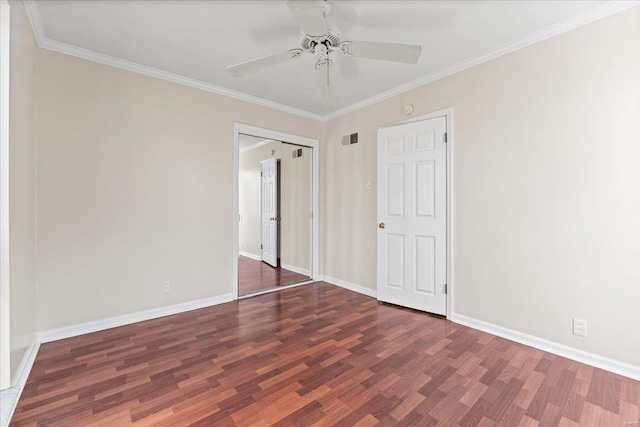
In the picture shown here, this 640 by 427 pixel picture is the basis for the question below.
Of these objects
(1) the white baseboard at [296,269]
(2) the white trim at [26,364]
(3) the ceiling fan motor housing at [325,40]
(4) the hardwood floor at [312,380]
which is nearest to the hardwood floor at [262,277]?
(1) the white baseboard at [296,269]

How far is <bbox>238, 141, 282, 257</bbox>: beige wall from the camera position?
531cm

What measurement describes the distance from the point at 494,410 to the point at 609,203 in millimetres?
1693

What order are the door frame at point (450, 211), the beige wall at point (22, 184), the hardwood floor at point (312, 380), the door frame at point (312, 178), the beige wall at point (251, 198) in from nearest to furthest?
the hardwood floor at point (312, 380) → the beige wall at point (22, 184) → the door frame at point (450, 211) → the door frame at point (312, 178) → the beige wall at point (251, 198)

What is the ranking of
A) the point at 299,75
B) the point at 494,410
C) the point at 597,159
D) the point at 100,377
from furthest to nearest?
1. the point at 299,75
2. the point at 597,159
3. the point at 100,377
4. the point at 494,410

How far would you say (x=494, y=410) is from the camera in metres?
1.64

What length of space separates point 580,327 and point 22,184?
166 inches

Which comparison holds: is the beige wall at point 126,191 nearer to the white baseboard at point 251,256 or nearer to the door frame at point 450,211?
the white baseboard at point 251,256

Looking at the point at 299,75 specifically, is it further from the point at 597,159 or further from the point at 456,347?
the point at 456,347

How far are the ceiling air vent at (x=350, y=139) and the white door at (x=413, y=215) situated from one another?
56 cm

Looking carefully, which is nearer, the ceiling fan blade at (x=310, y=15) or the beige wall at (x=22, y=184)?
the ceiling fan blade at (x=310, y=15)

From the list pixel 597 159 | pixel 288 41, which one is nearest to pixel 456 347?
pixel 597 159

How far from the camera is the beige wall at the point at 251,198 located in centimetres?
531

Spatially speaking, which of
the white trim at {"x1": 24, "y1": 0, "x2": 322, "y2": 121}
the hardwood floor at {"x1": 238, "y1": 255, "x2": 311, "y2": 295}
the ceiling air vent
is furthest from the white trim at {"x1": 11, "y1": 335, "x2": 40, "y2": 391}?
the ceiling air vent

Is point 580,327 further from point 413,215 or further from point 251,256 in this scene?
point 251,256
